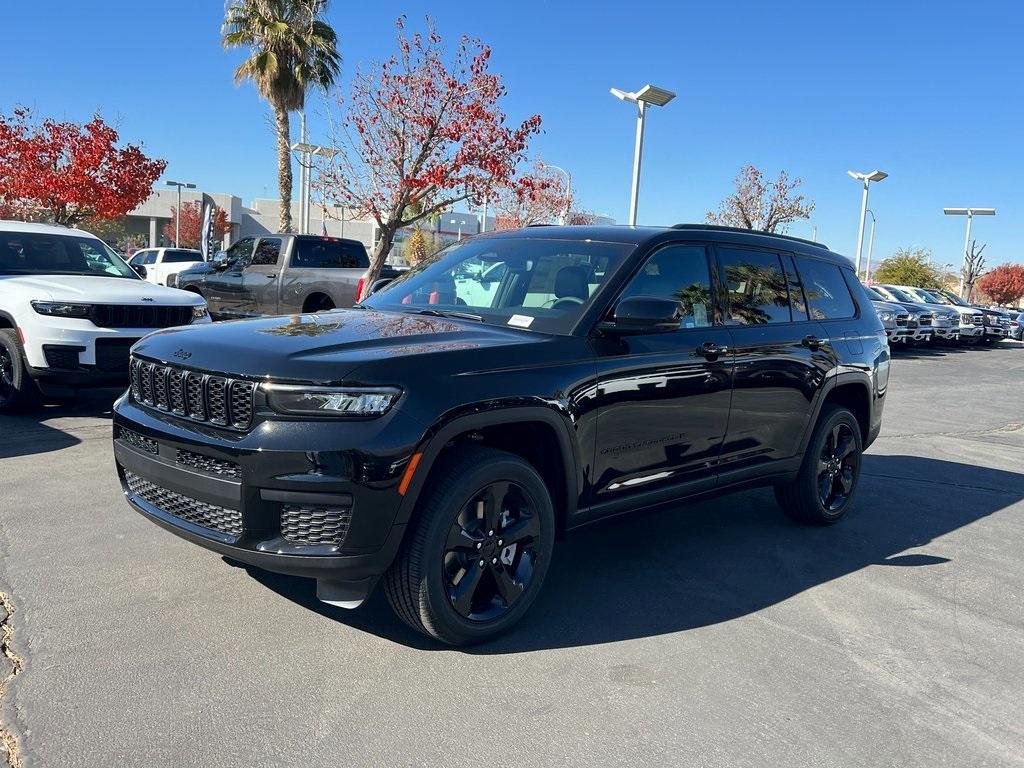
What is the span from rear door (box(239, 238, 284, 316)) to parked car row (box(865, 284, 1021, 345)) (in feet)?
49.0

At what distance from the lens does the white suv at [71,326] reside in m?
6.93

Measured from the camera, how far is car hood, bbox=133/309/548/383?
317 cm

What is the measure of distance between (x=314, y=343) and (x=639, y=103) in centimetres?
1549

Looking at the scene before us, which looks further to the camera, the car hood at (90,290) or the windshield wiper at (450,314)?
the car hood at (90,290)

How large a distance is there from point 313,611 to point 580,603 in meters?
1.24

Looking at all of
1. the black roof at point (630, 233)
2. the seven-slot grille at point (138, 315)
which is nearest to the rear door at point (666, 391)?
the black roof at point (630, 233)

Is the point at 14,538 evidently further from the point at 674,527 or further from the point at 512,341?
the point at 674,527

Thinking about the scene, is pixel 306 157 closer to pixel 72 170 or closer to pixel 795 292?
pixel 72 170

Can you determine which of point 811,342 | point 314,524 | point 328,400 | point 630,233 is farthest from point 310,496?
point 811,342

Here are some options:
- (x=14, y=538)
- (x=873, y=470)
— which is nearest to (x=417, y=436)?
(x=14, y=538)

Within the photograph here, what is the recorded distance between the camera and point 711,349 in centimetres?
446

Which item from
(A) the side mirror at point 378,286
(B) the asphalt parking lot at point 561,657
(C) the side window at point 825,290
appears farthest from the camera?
(C) the side window at point 825,290

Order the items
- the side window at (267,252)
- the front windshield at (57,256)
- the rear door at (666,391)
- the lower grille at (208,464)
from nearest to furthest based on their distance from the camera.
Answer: the lower grille at (208,464) < the rear door at (666,391) < the front windshield at (57,256) < the side window at (267,252)

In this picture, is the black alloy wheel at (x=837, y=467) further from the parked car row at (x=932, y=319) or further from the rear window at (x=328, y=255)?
the parked car row at (x=932, y=319)
